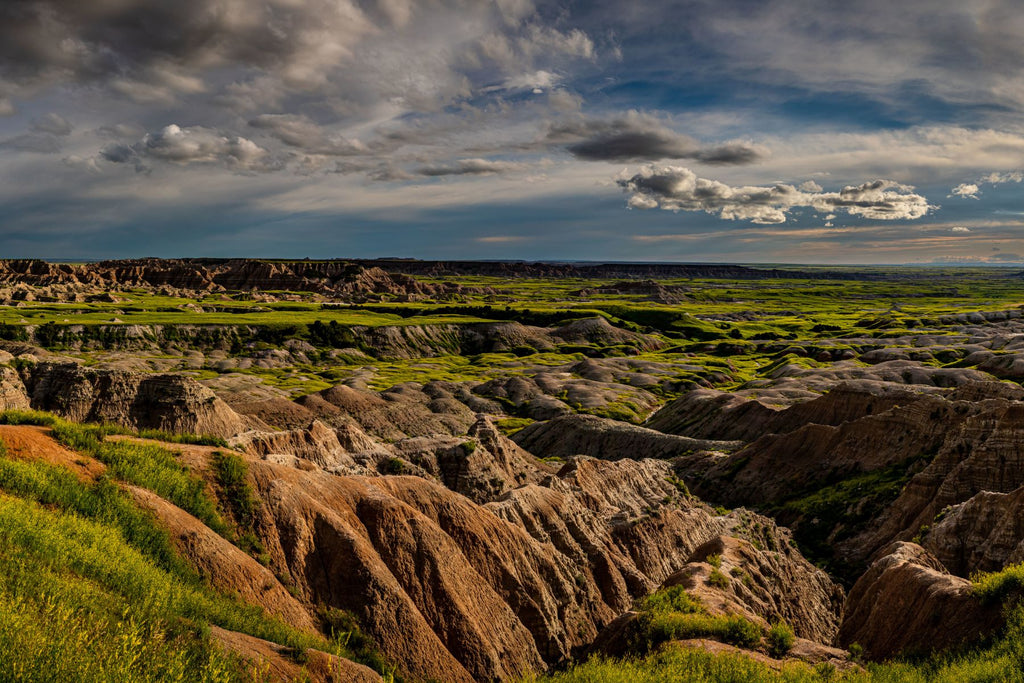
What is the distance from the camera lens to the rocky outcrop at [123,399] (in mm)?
54938

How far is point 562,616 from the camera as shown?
89.6ft

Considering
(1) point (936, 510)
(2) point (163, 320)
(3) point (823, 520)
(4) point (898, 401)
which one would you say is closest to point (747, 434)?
(4) point (898, 401)

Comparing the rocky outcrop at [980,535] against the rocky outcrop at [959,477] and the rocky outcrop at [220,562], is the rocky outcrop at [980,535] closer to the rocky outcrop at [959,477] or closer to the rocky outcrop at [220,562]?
the rocky outcrop at [959,477]

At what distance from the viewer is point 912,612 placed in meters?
Answer: 21.3

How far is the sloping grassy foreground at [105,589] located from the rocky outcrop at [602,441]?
56.3 m

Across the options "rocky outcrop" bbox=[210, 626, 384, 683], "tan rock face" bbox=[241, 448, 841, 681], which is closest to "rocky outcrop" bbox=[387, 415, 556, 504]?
"tan rock face" bbox=[241, 448, 841, 681]

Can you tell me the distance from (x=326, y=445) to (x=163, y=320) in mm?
117269

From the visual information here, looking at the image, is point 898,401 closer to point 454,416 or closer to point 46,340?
point 454,416

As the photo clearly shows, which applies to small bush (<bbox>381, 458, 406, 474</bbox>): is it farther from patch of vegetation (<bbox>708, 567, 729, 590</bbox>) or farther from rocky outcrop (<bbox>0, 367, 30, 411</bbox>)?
rocky outcrop (<bbox>0, 367, 30, 411</bbox>)

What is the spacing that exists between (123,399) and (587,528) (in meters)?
46.2

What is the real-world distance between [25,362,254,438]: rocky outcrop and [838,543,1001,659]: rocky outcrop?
172 feet

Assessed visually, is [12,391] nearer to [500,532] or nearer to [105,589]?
[500,532]

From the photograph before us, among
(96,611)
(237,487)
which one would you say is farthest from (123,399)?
(96,611)

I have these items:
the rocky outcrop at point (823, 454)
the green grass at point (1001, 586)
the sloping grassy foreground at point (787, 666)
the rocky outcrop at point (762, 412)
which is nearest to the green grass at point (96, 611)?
the sloping grassy foreground at point (787, 666)
